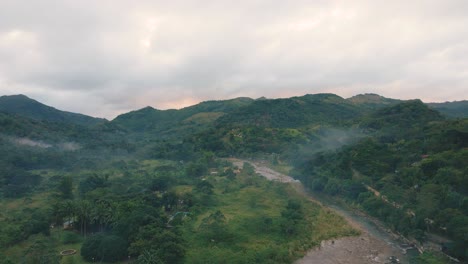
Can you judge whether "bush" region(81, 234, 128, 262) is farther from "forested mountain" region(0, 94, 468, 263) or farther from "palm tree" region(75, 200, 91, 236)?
"palm tree" region(75, 200, 91, 236)

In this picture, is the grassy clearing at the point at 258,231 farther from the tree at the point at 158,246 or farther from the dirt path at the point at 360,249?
the tree at the point at 158,246

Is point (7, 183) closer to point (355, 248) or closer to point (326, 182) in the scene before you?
point (326, 182)

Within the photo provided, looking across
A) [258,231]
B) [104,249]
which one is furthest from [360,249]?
[104,249]

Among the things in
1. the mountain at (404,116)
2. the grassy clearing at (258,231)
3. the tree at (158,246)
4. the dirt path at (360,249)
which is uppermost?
the mountain at (404,116)

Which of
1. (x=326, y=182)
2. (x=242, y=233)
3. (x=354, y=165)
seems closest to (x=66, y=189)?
(x=242, y=233)

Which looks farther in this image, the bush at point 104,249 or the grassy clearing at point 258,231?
the grassy clearing at point 258,231

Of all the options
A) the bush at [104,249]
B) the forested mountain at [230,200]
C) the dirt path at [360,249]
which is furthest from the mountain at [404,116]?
the bush at [104,249]

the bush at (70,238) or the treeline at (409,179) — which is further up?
the treeline at (409,179)

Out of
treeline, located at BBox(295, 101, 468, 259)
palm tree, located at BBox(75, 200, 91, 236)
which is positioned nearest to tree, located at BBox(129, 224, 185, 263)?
palm tree, located at BBox(75, 200, 91, 236)

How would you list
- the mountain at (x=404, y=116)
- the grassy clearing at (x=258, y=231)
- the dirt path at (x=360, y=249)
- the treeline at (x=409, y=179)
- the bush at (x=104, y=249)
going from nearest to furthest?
1. the bush at (x=104, y=249)
2. the grassy clearing at (x=258, y=231)
3. the dirt path at (x=360, y=249)
4. the treeline at (x=409, y=179)
5. the mountain at (x=404, y=116)

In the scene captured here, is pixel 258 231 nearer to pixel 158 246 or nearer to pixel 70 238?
pixel 158 246

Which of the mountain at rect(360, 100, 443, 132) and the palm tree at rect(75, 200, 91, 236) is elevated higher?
the mountain at rect(360, 100, 443, 132)
